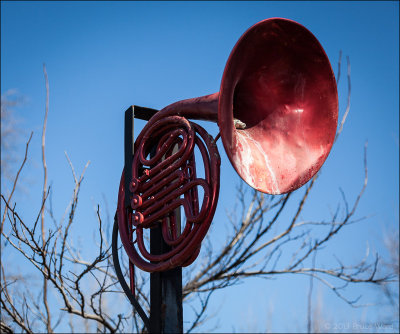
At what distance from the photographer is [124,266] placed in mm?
4465

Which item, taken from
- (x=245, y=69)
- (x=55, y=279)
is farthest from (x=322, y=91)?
(x=55, y=279)

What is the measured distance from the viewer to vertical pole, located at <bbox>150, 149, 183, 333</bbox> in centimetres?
237

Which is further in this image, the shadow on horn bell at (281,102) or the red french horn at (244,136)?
the shadow on horn bell at (281,102)

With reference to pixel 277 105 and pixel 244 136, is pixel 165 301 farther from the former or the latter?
pixel 277 105

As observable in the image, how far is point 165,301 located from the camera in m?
2.40

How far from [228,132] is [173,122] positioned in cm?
35

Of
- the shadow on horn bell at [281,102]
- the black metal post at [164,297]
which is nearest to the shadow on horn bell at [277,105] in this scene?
the shadow on horn bell at [281,102]

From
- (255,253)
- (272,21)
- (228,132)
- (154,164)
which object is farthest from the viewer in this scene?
(255,253)

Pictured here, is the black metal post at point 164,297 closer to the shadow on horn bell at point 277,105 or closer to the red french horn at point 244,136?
the red french horn at point 244,136

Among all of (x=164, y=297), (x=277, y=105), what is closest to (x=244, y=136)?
(x=277, y=105)

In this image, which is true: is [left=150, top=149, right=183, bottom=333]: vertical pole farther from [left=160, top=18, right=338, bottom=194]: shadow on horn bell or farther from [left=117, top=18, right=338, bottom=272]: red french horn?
[left=160, top=18, right=338, bottom=194]: shadow on horn bell

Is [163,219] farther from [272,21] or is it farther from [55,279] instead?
[55,279]

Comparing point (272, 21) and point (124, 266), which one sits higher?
point (272, 21)

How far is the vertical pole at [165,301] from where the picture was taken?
2.37 metres
